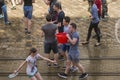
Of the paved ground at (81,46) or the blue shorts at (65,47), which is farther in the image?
the blue shorts at (65,47)

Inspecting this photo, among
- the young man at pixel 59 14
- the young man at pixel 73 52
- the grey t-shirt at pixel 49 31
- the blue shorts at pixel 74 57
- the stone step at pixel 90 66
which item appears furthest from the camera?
the young man at pixel 59 14

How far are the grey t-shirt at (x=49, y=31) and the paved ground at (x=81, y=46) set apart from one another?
1106 millimetres

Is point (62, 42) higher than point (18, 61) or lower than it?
higher

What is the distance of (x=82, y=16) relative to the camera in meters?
18.8

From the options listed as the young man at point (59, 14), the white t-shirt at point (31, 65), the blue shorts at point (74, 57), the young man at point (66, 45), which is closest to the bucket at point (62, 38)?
the young man at point (66, 45)

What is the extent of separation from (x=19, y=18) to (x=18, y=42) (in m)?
2.83

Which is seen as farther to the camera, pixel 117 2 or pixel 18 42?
pixel 117 2

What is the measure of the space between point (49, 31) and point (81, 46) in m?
3.00

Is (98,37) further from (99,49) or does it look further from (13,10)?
(13,10)

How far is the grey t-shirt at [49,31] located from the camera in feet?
41.9

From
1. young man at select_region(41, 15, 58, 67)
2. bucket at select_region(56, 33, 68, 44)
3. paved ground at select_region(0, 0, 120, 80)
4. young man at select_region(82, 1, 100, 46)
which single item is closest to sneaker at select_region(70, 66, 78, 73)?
paved ground at select_region(0, 0, 120, 80)

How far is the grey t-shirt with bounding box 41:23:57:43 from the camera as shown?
1277 centimetres

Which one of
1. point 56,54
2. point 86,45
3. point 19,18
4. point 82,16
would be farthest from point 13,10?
point 56,54

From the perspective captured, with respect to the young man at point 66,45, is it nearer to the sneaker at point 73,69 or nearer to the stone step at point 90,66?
the sneaker at point 73,69
